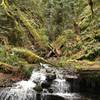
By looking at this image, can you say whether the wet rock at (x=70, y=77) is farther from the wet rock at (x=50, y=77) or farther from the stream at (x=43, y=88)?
the wet rock at (x=50, y=77)

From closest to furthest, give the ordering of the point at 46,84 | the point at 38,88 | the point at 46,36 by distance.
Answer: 1. the point at 38,88
2. the point at 46,84
3. the point at 46,36

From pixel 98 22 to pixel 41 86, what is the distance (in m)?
9.12

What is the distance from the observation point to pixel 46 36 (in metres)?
19.7

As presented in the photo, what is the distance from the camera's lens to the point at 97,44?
16406 millimetres

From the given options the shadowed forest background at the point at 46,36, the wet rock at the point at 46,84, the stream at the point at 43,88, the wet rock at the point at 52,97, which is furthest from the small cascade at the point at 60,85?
the shadowed forest background at the point at 46,36

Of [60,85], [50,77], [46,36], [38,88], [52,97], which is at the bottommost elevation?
[52,97]

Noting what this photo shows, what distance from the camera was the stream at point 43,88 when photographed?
10391 millimetres

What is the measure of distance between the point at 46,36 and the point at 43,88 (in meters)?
8.95

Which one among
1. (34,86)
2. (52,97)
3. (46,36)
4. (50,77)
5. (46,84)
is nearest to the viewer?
(52,97)

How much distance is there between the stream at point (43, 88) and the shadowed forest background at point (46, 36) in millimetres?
772

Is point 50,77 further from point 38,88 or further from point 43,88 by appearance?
point 38,88

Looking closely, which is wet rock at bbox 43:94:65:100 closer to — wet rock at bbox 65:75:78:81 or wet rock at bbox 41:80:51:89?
wet rock at bbox 41:80:51:89

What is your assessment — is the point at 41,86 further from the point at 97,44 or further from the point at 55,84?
the point at 97,44

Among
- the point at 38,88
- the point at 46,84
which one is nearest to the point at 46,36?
the point at 46,84
